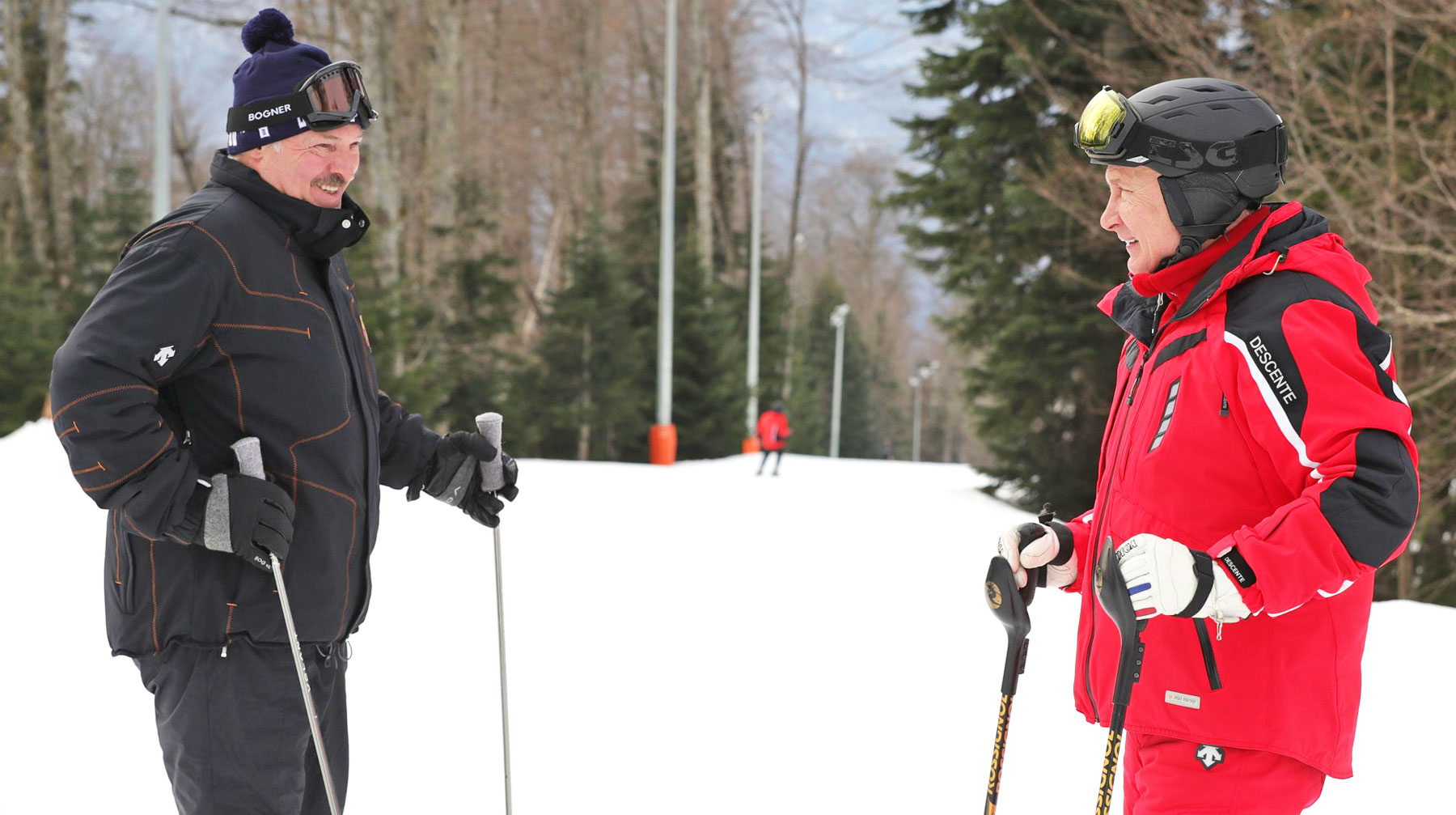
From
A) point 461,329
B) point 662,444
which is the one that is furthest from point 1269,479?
point 461,329

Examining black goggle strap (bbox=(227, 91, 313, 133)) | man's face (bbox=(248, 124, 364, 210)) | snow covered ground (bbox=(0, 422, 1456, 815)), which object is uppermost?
black goggle strap (bbox=(227, 91, 313, 133))

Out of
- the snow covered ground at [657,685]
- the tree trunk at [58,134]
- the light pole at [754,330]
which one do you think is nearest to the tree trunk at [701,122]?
the light pole at [754,330]

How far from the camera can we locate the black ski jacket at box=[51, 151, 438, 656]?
2209 mm

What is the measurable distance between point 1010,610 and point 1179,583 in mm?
612

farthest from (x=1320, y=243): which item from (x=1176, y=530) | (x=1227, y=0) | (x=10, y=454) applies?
(x=10, y=454)

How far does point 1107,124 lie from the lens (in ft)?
6.73

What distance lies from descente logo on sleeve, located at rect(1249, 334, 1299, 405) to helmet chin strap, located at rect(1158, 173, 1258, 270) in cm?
26

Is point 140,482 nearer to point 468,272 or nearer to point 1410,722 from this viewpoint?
point 1410,722

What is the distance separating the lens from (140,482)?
2205mm

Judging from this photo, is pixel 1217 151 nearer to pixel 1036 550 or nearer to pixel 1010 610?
pixel 1036 550

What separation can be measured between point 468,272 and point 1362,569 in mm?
18694

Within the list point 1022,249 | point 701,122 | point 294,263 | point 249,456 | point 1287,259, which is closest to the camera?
point 1287,259

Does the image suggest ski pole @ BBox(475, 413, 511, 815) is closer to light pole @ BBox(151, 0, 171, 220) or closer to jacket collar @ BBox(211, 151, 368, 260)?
jacket collar @ BBox(211, 151, 368, 260)

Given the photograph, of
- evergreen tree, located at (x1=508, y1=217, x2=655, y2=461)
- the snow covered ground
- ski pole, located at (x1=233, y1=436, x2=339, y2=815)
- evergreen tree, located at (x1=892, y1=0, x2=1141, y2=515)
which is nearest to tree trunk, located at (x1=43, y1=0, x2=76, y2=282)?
evergreen tree, located at (x1=508, y1=217, x2=655, y2=461)
